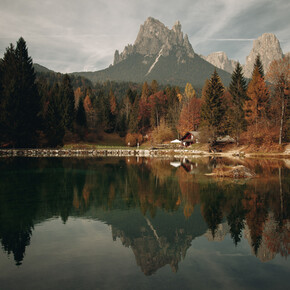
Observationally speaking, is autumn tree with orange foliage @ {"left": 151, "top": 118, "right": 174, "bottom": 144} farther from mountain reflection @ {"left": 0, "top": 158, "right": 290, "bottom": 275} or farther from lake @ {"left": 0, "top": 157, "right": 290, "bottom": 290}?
lake @ {"left": 0, "top": 157, "right": 290, "bottom": 290}

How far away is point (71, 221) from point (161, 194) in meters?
6.38

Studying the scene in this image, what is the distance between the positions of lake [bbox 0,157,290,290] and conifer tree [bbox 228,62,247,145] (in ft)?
138

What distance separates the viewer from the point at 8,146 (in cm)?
6022

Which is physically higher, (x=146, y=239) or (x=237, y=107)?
(x=237, y=107)

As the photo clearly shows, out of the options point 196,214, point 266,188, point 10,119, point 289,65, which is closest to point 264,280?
point 196,214

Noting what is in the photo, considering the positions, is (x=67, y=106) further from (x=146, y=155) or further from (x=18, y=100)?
(x=146, y=155)

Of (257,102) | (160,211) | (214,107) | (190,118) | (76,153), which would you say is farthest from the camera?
(190,118)

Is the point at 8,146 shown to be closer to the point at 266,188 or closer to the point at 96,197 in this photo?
the point at 96,197

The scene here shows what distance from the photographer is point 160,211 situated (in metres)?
12.5

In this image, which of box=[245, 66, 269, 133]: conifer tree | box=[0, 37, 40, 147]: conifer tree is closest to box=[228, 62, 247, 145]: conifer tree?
box=[245, 66, 269, 133]: conifer tree

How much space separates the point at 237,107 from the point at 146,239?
2224 inches

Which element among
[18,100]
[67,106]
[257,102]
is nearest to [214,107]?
[257,102]

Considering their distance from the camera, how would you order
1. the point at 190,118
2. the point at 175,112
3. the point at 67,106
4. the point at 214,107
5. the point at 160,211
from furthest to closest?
the point at 175,112 → the point at 67,106 → the point at 190,118 → the point at 214,107 → the point at 160,211

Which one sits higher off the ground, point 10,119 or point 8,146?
point 10,119
